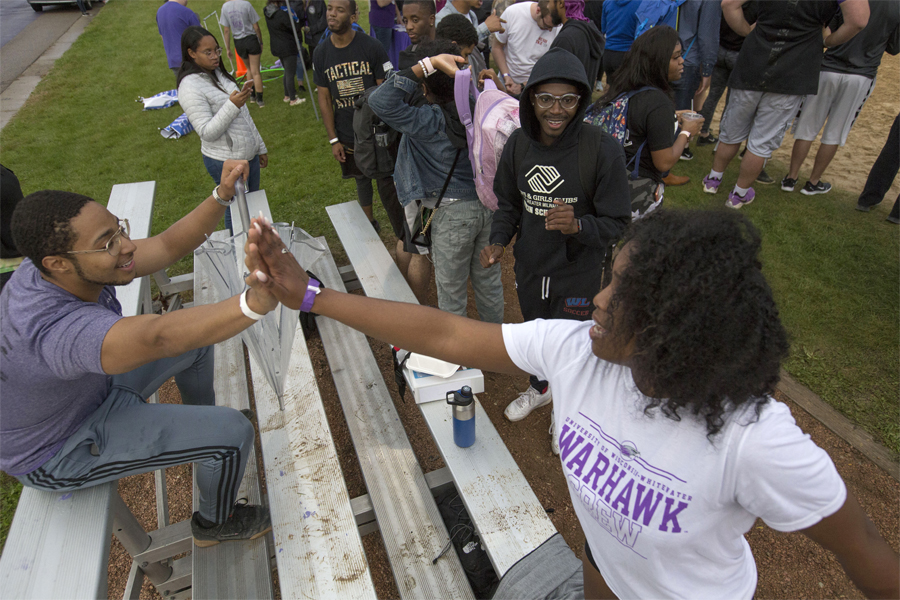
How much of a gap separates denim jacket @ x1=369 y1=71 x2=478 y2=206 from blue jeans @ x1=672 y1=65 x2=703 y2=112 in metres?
4.28

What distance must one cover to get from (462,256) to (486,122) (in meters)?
0.82

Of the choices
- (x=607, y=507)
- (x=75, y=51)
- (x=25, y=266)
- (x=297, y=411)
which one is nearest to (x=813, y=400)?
(x=607, y=507)

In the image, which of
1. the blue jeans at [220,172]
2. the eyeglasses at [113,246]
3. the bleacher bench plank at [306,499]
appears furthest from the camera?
the blue jeans at [220,172]

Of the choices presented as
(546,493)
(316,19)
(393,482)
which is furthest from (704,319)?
(316,19)

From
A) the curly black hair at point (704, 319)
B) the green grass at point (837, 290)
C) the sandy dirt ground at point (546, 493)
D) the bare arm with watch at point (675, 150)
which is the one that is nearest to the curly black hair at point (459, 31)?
the bare arm with watch at point (675, 150)

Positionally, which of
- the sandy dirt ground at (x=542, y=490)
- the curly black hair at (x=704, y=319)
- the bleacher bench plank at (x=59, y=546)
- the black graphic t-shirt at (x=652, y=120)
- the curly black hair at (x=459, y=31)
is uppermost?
the curly black hair at (x=459, y=31)

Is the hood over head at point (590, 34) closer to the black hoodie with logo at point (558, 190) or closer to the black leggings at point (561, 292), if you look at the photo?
the black hoodie with logo at point (558, 190)

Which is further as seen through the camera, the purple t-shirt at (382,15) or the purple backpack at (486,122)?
the purple t-shirt at (382,15)

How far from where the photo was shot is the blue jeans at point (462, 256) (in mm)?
3100

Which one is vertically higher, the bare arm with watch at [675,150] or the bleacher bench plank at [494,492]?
the bare arm with watch at [675,150]

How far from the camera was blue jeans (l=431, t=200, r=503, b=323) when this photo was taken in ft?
10.2

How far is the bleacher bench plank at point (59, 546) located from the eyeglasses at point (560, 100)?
96.4 inches

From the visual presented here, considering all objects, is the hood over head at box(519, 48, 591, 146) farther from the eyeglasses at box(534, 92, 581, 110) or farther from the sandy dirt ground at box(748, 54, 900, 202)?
the sandy dirt ground at box(748, 54, 900, 202)

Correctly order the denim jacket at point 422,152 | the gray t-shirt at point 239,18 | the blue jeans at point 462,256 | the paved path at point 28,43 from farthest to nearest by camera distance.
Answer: the paved path at point 28,43 → the gray t-shirt at point 239,18 → the blue jeans at point 462,256 → the denim jacket at point 422,152
